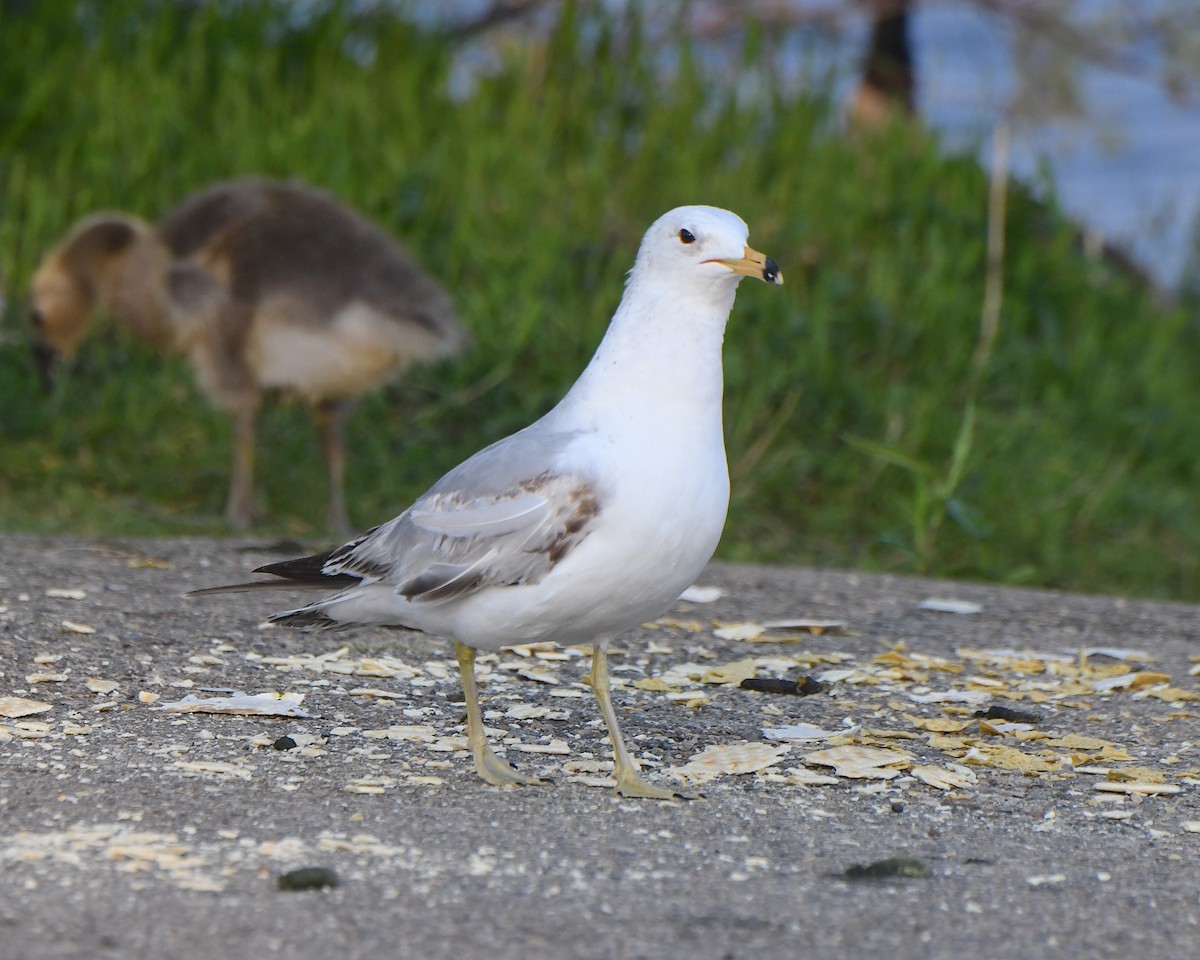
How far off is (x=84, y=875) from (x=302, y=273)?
3846 mm

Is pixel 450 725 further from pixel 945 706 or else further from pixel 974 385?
pixel 974 385

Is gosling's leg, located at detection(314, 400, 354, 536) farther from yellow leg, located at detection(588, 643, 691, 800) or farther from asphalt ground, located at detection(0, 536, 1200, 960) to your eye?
yellow leg, located at detection(588, 643, 691, 800)

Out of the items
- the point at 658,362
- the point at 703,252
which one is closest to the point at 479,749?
the point at 658,362

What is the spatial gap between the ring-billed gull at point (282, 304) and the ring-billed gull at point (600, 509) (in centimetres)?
283

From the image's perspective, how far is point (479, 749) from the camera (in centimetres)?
335

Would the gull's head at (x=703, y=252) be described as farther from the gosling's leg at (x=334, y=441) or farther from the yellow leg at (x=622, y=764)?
the gosling's leg at (x=334, y=441)

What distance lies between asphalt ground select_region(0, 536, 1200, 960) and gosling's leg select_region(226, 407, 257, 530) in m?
1.37

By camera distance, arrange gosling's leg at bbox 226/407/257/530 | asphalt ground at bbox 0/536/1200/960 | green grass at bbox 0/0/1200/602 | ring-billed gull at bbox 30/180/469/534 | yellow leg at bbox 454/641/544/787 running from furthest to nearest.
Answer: green grass at bbox 0/0/1200/602
gosling's leg at bbox 226/407/257/530
ring-billed gull at bbox 30/180/469/534
yellow leg at bbox 454/641/544/787
asphalt ground at bbox 0/536/1200/960

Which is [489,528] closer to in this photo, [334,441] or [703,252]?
[703,252]

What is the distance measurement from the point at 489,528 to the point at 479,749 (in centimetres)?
45

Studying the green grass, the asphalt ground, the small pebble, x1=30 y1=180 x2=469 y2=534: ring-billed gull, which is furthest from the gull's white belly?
x1=30 y1=180 x2=469 y2=534: ring-billed gull

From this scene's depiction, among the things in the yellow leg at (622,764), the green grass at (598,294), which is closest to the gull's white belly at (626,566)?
the yellow leg at (622,764)

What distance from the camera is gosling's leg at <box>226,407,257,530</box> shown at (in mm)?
6566

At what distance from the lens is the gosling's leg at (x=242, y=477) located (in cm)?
657
